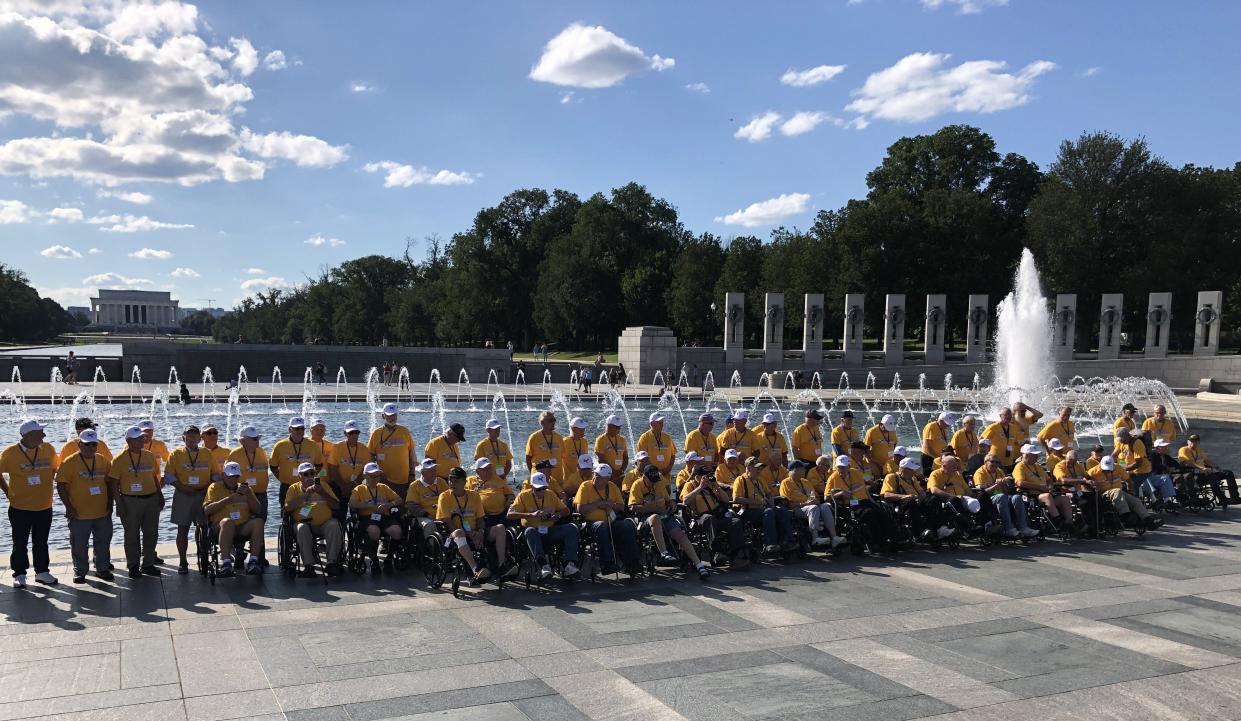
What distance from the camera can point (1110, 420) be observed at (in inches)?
1243

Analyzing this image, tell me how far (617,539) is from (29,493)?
6.01 metres

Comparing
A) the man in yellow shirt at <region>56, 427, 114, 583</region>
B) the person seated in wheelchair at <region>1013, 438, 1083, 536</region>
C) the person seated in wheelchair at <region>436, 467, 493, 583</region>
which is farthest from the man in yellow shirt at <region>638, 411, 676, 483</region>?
the man in yellow shirt at <region>56, 427, 114, 583</region>

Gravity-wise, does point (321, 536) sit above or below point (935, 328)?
below

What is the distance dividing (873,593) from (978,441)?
544 centimetres

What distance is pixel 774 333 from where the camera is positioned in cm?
4838

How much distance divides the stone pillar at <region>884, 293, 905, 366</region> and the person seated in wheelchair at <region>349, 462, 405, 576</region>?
137ft

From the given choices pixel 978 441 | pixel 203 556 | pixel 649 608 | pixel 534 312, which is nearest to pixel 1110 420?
pixel 978 441

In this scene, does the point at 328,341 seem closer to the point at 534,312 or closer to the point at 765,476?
the point at 534,312

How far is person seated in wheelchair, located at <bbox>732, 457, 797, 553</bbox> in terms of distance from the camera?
412 inches

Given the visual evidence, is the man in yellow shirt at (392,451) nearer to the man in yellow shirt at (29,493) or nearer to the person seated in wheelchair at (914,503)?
the man in yellow shirt at (29,493)

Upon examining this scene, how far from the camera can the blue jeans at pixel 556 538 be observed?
9.30 meters

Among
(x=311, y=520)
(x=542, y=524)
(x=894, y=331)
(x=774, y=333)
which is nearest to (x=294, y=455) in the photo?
(x=311, y=520)

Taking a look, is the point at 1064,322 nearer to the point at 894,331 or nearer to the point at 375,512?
the point at 894,331

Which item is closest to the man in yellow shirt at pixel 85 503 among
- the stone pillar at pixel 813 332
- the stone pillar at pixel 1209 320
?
the stone pillar at pixel 813 332
